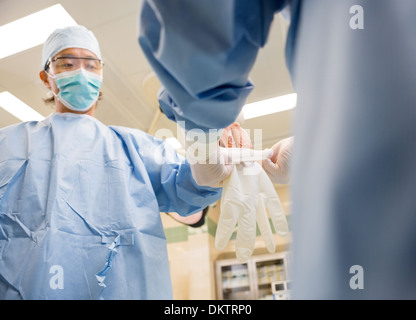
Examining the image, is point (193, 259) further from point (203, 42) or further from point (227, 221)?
point (203, 42)

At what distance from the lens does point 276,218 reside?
1.20 m

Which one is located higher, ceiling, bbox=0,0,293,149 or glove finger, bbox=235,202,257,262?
ceiling, bbox=0,0,293,149

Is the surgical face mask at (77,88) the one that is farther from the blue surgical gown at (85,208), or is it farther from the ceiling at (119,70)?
the ceiling at (119,70)

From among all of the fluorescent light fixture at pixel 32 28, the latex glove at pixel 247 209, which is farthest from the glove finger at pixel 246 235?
the fluorescent light fixture at pixel 32 28

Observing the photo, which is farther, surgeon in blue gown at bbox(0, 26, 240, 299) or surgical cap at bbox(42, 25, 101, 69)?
surgical cap at bbox(42, 25, 101, 69)

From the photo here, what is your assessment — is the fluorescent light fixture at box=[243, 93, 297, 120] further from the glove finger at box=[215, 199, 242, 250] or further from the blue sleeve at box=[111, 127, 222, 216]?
the glove finger at box=[215, 199, 242, 250]

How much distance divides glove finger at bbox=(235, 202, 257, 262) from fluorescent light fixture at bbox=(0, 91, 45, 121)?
11.0 feet

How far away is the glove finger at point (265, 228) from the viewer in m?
1.20

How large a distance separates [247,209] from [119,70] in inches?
114

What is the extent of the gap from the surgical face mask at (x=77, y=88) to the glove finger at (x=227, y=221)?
818mm

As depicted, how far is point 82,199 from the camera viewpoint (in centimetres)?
126

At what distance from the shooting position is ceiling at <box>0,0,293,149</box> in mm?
2891

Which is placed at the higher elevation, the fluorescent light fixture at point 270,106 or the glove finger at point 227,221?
the fluorescent light fixture at point 270,106

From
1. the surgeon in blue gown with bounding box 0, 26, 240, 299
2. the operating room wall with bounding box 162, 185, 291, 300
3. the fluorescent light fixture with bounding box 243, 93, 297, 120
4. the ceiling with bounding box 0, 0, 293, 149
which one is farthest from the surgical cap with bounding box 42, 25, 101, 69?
the operating room wall with bounding box 162, 185, 291, 300
